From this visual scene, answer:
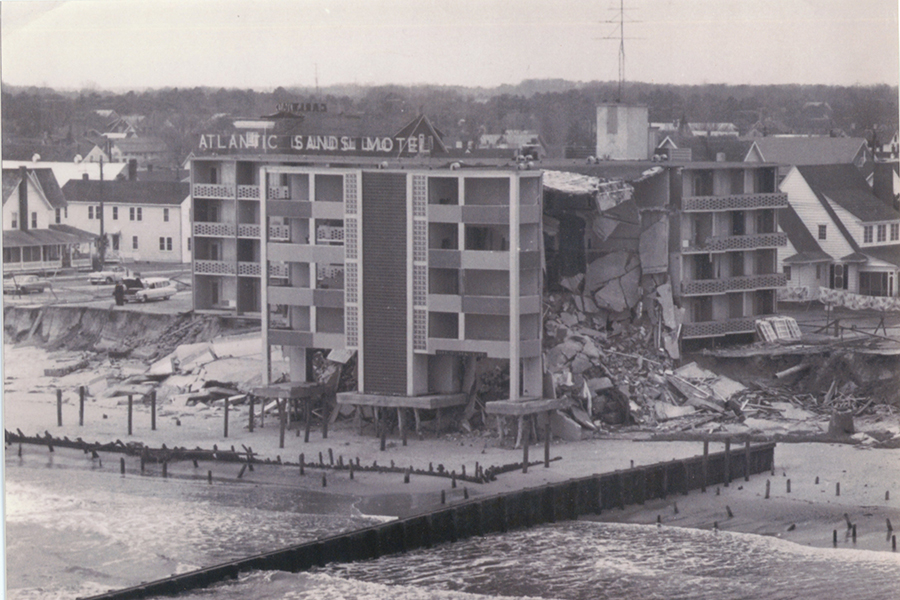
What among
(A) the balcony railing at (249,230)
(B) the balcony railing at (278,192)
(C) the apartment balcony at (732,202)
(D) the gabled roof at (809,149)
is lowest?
(A) the balcony railing at (249,230)

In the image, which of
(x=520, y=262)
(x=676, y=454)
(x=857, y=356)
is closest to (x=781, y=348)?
(x=857, y=356)

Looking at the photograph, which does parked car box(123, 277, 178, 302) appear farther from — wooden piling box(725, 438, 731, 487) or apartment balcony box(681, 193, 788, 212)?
wooden piling box(725, 438, 731, 487)

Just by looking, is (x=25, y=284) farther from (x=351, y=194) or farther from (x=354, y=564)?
(x=354, y=564)

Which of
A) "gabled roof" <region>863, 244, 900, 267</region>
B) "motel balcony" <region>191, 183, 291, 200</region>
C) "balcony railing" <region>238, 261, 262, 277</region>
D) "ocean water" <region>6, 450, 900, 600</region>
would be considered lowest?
"ocean water" <region>6, 450, 900, 600</region>

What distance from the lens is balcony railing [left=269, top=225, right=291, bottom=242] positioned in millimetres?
22938

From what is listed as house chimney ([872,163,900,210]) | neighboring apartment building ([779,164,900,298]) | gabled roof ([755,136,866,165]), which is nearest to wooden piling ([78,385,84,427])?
neighboring apartment building ([779,164,900,298])

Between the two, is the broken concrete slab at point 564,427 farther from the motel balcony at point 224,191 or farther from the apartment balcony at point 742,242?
the motel balcony at point 224,191

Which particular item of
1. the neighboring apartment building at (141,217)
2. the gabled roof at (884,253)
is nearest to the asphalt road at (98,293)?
the neighboring apartment building at (141,217)

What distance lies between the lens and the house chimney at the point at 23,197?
83.7 ft

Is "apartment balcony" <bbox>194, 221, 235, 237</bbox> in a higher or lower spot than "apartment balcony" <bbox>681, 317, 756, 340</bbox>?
higher

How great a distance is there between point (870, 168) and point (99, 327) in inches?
475

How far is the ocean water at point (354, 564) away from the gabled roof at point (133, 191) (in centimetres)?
646

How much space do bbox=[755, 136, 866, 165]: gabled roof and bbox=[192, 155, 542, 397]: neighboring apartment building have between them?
3.87 metres

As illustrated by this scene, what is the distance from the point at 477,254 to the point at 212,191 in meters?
6.00
